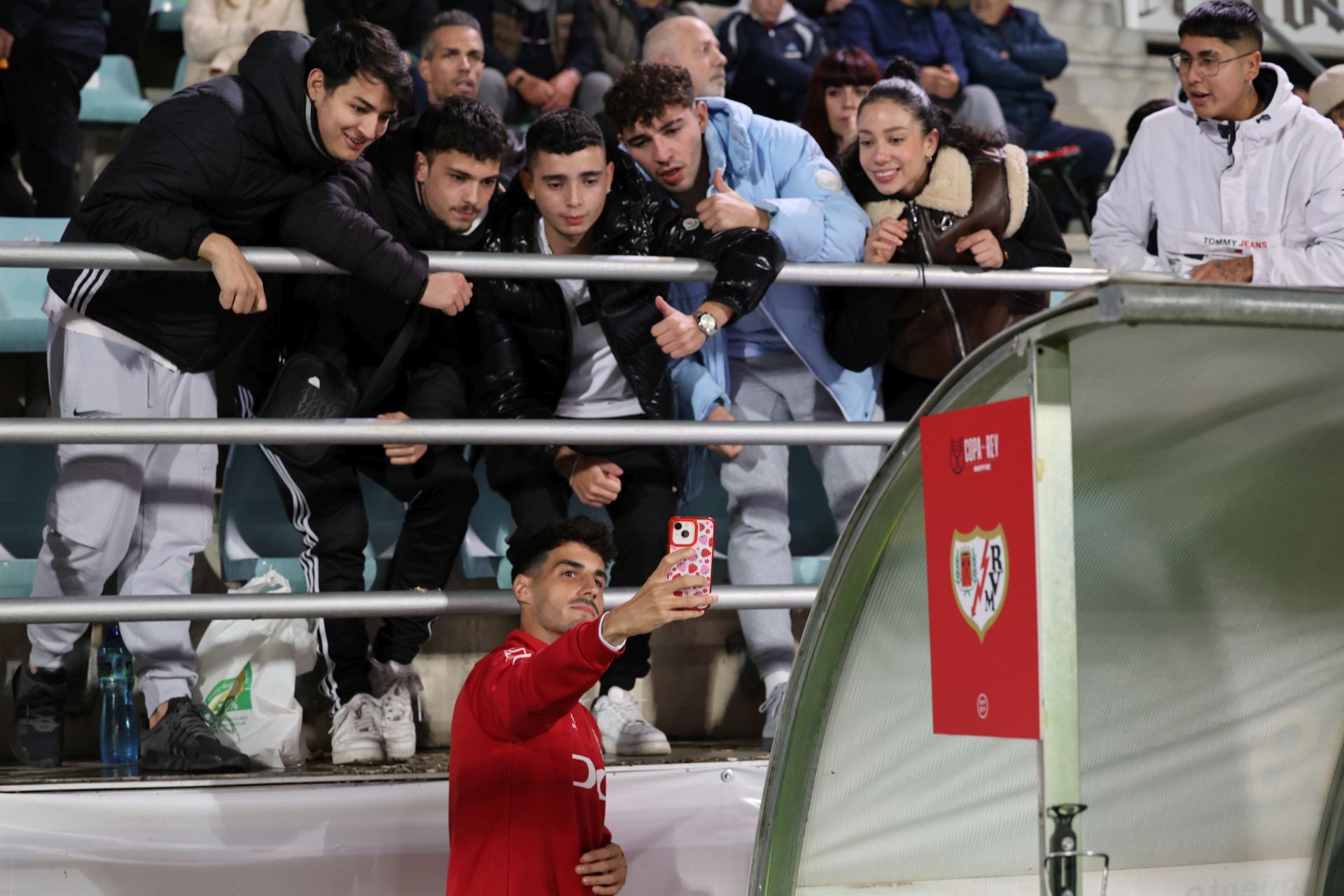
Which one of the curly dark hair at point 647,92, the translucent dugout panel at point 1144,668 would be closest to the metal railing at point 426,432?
the translucent dugout panel at point 1144,668

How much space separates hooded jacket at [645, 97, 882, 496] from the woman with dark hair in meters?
0.06

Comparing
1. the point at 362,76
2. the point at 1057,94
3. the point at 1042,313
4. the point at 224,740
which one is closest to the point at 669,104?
the point at 362,76

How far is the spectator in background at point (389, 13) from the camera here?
18.8 ft

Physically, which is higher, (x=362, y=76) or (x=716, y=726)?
(x=362, y=76)

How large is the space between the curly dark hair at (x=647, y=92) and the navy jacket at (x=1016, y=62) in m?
3.58

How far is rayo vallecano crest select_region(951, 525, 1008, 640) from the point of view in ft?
5.85

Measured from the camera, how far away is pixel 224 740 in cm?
350

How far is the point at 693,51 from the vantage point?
4801 millimetres

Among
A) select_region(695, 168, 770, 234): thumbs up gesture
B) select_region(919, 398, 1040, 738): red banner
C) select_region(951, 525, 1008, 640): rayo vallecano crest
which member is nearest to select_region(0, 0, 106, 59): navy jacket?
select_region(695, 168, 770, 234): thumbs up gesture

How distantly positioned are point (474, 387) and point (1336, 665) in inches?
84.9

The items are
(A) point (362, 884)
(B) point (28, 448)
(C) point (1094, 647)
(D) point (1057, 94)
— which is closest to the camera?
(C) point (1094, 647)

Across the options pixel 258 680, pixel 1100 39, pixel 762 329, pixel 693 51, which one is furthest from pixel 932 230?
pixel 1100 39

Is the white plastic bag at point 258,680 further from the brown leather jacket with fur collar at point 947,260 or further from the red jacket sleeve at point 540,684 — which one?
the brown leather jacket with fur collar at point 947,260

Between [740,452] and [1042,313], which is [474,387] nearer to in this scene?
[740,452]
